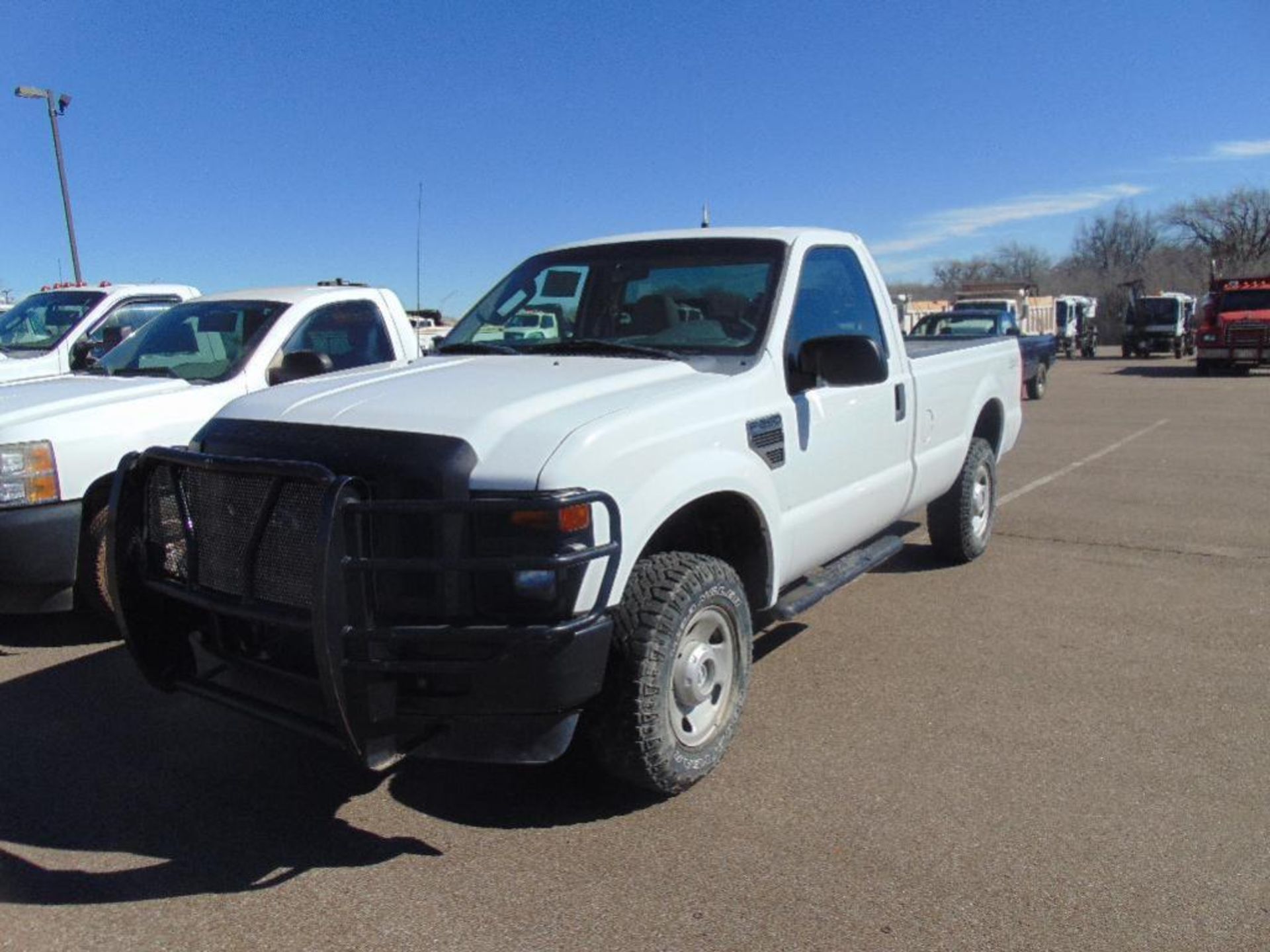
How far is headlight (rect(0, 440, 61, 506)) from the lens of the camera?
4988 mm

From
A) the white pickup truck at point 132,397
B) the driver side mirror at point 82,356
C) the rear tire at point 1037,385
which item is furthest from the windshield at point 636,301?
the rear tire at point 1037,385

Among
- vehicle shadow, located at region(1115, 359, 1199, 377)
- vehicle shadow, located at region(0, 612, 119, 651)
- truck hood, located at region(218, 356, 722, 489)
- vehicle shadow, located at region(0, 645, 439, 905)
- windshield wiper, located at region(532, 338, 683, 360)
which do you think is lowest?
vehicle shadow, located at region(1115, 359, 1199, 377)

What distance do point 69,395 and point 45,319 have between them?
4546 mm

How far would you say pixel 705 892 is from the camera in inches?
121

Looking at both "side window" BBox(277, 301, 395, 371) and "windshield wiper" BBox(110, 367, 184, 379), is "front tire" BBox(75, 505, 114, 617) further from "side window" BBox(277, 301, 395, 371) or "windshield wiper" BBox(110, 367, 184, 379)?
"side window" BBox(277, 301, 395, 371)

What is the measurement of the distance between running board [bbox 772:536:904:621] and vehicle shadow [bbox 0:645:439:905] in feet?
5.59

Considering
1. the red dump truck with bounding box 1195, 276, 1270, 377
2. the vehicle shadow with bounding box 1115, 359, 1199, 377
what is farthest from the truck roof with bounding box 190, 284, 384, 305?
the vehicle shadow with bounding box 1115, 359, 1199, 377

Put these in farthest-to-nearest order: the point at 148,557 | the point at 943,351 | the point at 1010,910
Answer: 1. the point at 943,351
2. the point at 148,557
3. the point at 1010,910

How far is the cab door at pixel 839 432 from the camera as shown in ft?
14.2

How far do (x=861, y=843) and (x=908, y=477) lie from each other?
2491 mm

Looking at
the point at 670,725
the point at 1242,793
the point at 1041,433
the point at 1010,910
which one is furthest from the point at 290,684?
the point at 1041,433

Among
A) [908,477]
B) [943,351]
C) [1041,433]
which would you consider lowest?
[1041,433]

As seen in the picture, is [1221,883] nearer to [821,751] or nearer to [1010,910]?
[1010,910]

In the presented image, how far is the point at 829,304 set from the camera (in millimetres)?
4930
